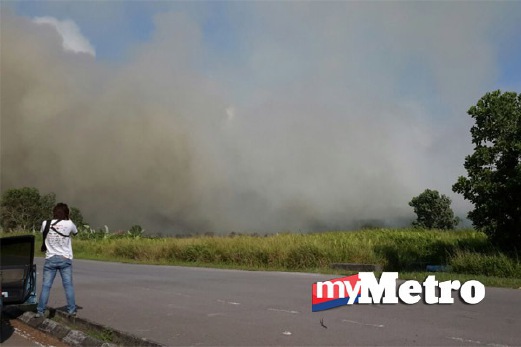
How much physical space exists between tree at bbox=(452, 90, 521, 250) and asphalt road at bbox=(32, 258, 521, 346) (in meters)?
4.90

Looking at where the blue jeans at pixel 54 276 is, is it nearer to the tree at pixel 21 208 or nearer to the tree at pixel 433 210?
the tree at pixel 433 210

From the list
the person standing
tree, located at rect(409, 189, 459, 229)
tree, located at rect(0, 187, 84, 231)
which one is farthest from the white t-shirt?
tree, located at rect(0, 187, 84, 231)

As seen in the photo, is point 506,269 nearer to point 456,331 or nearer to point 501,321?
point 501,321

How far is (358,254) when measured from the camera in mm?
20281

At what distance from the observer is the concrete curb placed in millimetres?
6449

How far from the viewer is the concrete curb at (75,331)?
21.2 feet

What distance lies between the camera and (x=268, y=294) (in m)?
11.7

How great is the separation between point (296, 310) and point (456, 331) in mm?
2864

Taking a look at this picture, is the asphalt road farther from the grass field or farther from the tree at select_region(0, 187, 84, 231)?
the tree at select_region(0, 187, 84, 231)

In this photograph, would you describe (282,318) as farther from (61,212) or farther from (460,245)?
(460,245)

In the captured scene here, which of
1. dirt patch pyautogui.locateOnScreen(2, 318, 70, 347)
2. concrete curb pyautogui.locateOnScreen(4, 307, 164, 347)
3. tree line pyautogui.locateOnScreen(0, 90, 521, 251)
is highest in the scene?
tree line pyautogui.locateOnScreen(0, 90, 521, 251)

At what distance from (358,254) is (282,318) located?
1240 centimetres

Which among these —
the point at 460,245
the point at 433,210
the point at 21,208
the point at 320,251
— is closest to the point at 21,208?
the point at 21,208

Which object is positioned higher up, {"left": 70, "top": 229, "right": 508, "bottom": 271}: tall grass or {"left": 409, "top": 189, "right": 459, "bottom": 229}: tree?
{"left": 409, "top": 189, "right": 459, "bottom": 229}: tree
